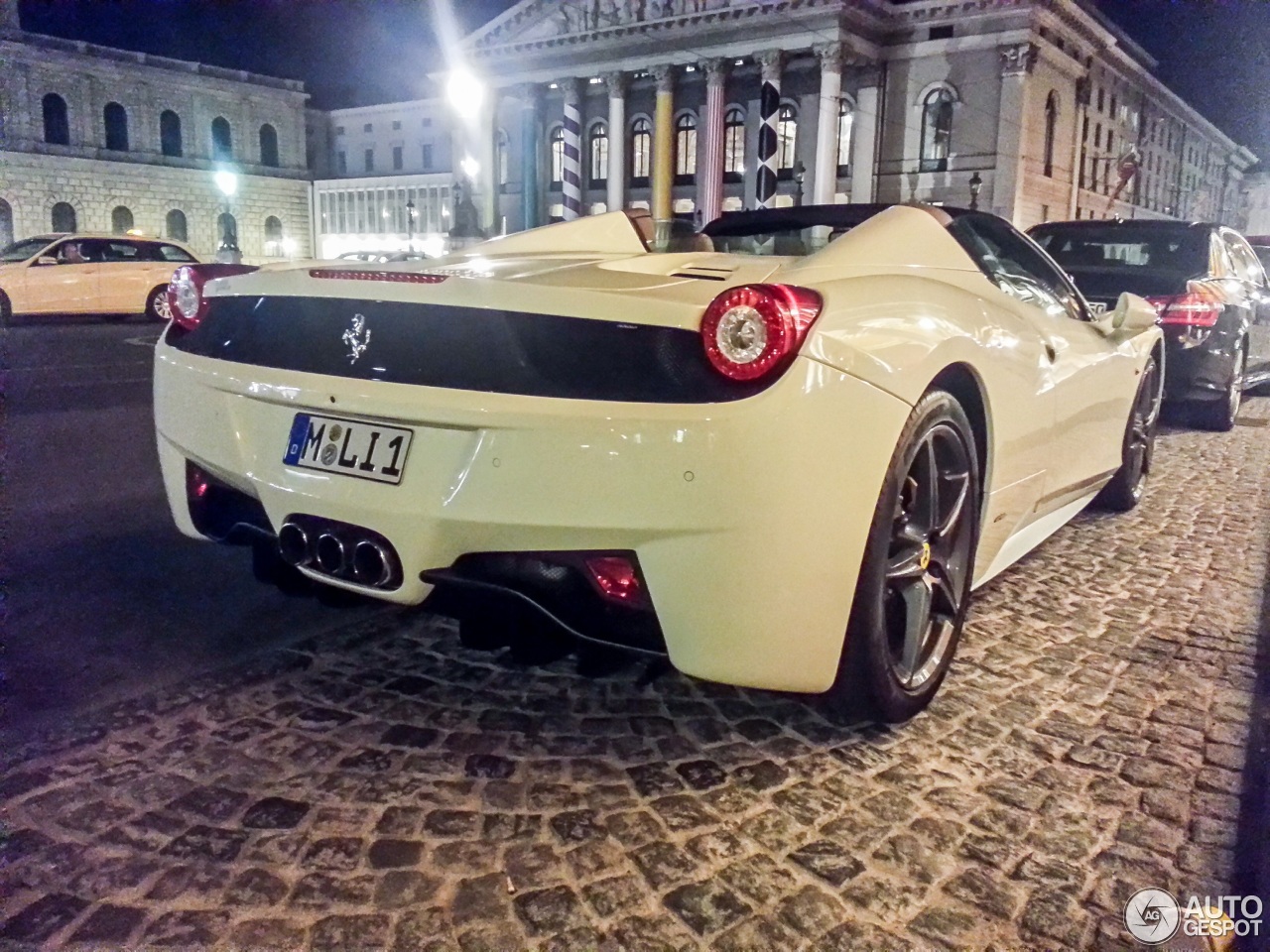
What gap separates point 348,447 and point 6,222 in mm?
68596

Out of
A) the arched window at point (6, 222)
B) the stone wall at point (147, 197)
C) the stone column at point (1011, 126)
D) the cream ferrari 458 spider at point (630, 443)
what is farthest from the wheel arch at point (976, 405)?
the arched window at point (6, 222)

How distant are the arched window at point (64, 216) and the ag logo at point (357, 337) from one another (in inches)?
2689

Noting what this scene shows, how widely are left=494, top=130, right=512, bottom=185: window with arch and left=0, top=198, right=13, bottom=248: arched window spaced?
28.4 meters

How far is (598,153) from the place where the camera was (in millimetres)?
58281

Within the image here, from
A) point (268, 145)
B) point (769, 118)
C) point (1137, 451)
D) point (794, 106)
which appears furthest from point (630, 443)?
point (268, 145)

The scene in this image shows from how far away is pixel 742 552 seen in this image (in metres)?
2.06

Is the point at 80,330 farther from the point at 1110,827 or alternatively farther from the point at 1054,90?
the point at 1054,90

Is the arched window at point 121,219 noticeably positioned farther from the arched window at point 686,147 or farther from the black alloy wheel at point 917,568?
the black alloy wheel at point 917,568

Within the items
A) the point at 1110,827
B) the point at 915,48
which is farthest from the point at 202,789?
the point at 915,48

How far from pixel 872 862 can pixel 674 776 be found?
1.72 feet

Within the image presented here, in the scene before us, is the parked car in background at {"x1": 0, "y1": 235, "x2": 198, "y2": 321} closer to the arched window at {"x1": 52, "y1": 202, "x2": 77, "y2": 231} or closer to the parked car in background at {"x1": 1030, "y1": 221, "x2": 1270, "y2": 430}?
the parked car in background at {"x1": 1030, "y1": 221, "x2": 1270, "y2": 430}

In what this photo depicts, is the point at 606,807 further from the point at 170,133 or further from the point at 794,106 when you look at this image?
the point at 170,133

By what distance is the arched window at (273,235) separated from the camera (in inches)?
2859

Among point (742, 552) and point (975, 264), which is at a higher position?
point (975, 264)
